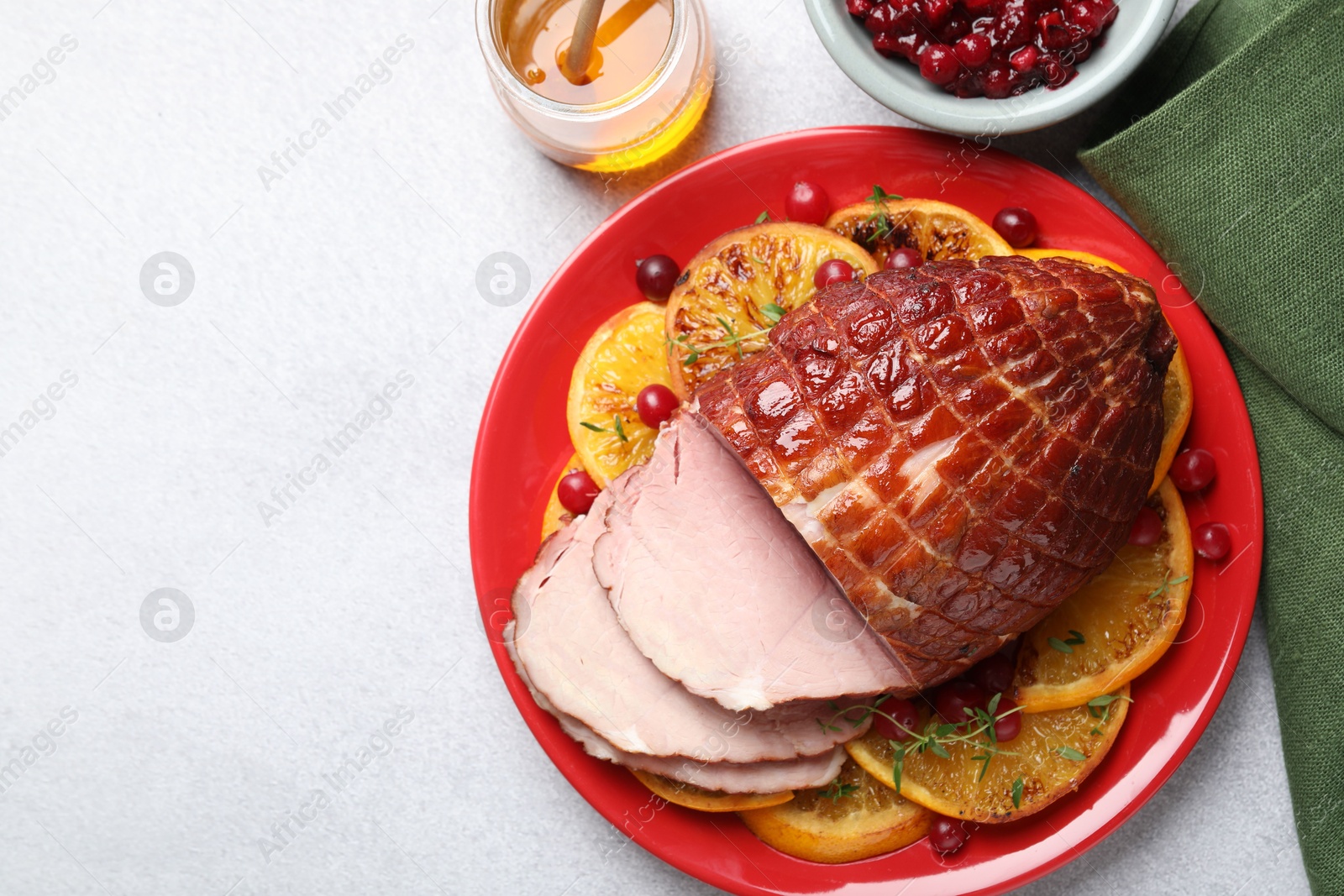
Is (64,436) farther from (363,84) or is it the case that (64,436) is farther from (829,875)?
(829,875)

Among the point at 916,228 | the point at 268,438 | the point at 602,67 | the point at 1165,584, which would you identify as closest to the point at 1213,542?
the point at 1165,584

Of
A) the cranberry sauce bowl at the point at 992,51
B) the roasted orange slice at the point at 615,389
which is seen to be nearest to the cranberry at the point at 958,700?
the roasted orange slice at the point at 615,389

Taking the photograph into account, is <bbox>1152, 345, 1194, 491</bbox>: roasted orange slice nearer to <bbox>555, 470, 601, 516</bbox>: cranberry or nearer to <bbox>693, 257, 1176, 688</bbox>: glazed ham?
<bbox>693, 257, 1176, 688</bbox>: glazed ham

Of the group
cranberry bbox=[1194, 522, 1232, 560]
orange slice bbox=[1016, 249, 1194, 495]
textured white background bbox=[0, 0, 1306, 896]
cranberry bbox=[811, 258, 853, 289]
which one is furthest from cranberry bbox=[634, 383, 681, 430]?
cranberry bbox=[1194, 522, 1232, 560]

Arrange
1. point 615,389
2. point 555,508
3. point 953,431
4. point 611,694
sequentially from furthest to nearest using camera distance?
point 555,508 → point 615,389 → point 611,694 → point 953,431

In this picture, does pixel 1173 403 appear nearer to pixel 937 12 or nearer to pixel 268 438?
pixel 937 12

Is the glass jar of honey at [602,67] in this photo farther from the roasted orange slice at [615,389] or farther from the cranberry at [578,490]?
the cranberry at [578,490]
